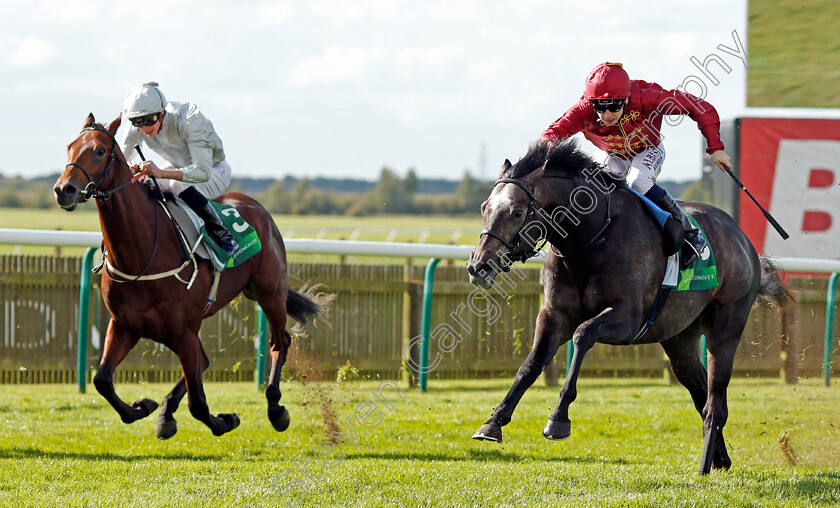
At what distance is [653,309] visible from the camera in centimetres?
509

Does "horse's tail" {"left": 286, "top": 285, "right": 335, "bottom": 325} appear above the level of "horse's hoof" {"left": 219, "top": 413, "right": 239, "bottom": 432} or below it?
above

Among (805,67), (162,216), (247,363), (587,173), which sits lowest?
(247,363)

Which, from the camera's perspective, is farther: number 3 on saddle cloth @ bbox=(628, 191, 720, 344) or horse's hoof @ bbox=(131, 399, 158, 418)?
horse's hoof @ bbox=(131, 399, 158, 418)

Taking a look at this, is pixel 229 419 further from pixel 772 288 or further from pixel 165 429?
pixel 772 288

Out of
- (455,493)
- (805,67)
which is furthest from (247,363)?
(805,67)

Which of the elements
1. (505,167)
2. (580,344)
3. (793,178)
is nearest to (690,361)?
(580,344)

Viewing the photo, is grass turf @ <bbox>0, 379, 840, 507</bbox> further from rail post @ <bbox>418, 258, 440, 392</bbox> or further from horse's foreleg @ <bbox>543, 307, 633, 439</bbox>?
horse's foreleg @ <bbox>543, 307, 633, 439</bbox>

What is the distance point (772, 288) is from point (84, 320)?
208 inches

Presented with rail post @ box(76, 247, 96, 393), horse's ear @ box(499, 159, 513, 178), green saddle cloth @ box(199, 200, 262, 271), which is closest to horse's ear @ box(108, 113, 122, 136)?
green saddle cloth @ box(199, 200, 262, 271)

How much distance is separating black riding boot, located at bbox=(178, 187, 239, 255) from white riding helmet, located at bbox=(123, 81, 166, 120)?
1.97ft

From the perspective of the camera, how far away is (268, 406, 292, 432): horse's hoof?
6078mm

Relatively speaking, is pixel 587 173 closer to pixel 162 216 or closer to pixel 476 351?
pixel 162 216

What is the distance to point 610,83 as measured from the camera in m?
4.86

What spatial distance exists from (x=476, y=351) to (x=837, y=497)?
498 cm
